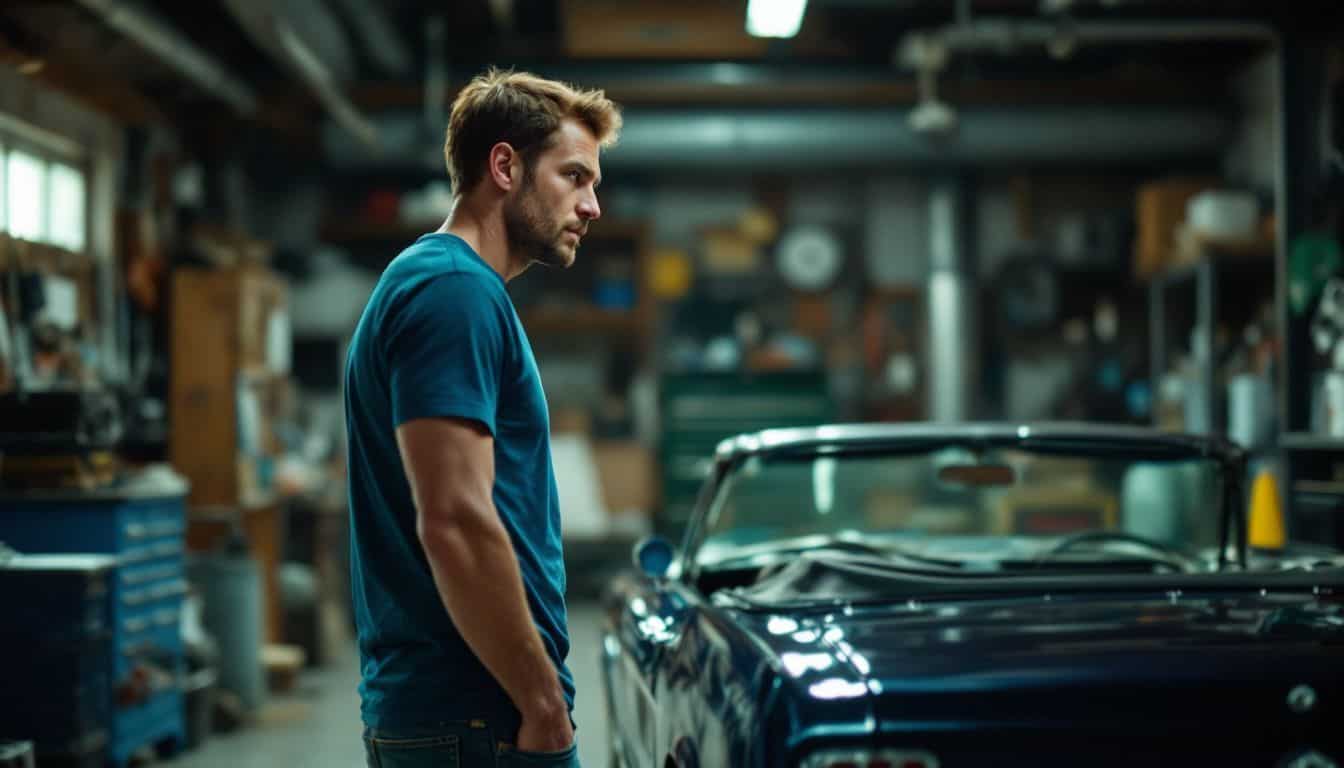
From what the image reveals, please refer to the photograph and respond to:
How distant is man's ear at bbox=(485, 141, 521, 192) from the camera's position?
178 cm

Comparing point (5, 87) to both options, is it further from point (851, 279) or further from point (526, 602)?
point (851, 279)

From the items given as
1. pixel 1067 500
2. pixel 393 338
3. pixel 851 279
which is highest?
pixel 851 279

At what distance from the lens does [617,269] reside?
1079 centimetres

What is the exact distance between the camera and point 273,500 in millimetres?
7504

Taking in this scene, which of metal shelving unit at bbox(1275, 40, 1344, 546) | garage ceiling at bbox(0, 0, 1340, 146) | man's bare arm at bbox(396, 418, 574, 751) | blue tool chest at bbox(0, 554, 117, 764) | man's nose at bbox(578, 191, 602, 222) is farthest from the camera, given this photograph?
garage ceiling at bbox(0, 0, 1340, 146)

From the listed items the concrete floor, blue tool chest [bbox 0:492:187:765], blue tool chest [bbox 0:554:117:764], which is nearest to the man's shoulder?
blue tool chest [bbox 0:554:117:764]

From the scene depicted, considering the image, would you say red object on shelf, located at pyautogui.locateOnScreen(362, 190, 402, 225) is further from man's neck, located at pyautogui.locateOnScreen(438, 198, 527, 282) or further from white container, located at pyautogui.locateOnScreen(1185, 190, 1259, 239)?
man's neck, located at pyautogui.locateOnScreen(438, 198, 527, 282)

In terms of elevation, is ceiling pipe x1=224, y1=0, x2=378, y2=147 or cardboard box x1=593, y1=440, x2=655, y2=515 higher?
ceiling pipe x1=224, y1=0, x2=378, y2=147

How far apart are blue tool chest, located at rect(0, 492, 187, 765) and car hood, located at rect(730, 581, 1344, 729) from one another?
11.5 ft

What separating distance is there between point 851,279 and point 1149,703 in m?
9.47

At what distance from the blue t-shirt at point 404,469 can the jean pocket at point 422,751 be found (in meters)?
0.02

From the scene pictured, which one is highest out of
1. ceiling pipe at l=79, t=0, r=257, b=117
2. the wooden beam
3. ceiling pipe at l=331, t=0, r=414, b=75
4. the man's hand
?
ceiling pipe at l=331, t=0, r=414, b=75

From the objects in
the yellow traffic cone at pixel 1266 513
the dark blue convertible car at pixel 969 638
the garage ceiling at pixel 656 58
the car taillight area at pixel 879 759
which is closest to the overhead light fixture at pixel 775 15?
the garage ceiling at pixel 656 58

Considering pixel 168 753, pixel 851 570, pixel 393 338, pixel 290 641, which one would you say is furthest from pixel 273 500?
pixel 393 338
